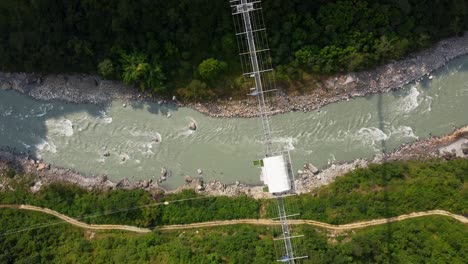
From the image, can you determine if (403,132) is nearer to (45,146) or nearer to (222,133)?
(222,133)

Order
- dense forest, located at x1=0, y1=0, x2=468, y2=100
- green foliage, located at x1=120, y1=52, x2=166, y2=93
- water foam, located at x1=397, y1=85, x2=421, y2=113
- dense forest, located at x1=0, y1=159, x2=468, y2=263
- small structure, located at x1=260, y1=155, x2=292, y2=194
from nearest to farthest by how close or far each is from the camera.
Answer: small structure, located at x1=260, y1=155, x2=292, y2=194, dense forest, located at x1=0, y1=159, x2=468, y2=263, dense forest, located at x1=0, y1=0, x2=468, y2=100, green foliage, located at x1=120, y1=52, x2=166, y2=93, water foam, located at x1=397, y1=85, x2=421, y2=113

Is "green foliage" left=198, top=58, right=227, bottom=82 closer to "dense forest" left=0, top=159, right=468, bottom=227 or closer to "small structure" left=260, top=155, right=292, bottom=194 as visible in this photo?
"dense forest" left=0, top=159, right=468, bottom=227

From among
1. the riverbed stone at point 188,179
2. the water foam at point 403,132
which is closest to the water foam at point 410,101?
the water foam at point 403,132

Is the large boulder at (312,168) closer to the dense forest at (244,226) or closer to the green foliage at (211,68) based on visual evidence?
the dense forest at (244,226)

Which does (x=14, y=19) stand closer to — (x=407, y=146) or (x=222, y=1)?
(x=222, y=1)

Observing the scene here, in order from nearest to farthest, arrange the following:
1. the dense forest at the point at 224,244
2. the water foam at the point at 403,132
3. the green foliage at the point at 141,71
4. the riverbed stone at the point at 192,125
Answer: the dense forest at the point at 224,244 → the green foliage at the point at 141,71 → the water foam at the point at 403,132 → the riverbed stone at the point at 192,125

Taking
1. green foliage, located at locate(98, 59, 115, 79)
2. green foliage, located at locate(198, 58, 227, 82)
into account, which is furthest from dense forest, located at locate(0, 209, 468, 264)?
green foliage, located at locate(98, 59, 115, 79)
